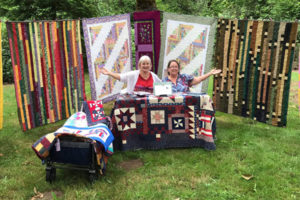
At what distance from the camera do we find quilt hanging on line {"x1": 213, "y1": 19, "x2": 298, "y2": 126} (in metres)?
3.67

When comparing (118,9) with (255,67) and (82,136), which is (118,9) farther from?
(82,136)

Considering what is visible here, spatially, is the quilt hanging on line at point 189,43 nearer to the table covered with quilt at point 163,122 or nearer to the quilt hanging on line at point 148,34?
the quilt hanging on line at point 148,34

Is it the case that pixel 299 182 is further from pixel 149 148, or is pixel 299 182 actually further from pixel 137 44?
pixel 137 44

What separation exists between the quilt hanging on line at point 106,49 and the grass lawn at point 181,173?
1.35m

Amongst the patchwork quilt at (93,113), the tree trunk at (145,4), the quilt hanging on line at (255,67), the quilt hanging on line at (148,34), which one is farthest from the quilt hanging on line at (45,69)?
the quilt hanging on line at (255,67)

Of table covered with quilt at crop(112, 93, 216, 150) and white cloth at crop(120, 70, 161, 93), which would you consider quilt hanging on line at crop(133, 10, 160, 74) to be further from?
table covered with quilt at crop(112, 93, 216, 150)

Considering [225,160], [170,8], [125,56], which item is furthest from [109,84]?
[170,8]

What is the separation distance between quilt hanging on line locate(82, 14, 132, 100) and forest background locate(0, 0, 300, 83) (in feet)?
2.66

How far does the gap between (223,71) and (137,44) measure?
1552 millimetres

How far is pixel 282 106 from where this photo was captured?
Answer: 3850mm

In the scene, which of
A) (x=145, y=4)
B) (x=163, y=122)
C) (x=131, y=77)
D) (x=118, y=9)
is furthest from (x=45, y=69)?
(x=118, y=9)

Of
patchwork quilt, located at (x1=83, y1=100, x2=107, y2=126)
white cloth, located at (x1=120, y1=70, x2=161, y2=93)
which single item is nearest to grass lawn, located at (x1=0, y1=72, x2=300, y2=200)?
patchwork quilt, located at (x1=83, y1=100, x2=107, y2=126)

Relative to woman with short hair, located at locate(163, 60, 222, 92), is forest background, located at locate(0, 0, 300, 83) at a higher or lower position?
higher

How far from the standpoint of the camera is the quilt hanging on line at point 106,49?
14.3 feet
